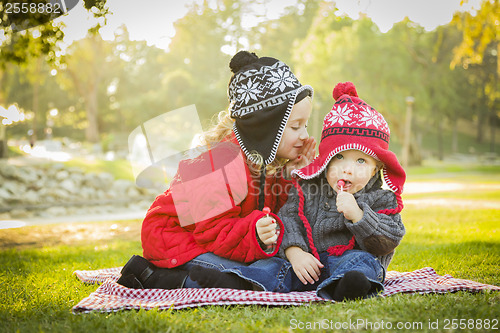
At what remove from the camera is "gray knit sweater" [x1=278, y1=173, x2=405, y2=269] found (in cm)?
246

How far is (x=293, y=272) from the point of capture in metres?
2.65

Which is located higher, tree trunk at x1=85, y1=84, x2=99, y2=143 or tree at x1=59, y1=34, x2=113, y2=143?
tree at x1=59, y1=34, x2=113, y2=143

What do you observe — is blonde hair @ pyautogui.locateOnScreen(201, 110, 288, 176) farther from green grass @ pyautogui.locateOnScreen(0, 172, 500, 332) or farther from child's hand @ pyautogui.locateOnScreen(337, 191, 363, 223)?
green grass @ pyautogui.locateOnScreen(0, 172, 500, 332)

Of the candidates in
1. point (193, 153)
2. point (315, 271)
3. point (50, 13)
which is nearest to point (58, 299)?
point (193, 153)

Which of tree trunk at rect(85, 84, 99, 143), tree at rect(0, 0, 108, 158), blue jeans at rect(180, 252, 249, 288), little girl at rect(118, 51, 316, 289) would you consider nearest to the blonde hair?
little girl at rect(118, 51, 316, 289)

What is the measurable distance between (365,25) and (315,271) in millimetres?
20531

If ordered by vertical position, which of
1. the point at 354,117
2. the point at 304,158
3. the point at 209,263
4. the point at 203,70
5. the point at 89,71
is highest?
the point at 203,70

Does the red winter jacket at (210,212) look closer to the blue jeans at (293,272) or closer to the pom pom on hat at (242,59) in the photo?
the blue jeans at (293,272)

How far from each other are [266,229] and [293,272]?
35 centimetres

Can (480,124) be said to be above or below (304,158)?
above

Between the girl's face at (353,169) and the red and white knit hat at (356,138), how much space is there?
2.2 inches

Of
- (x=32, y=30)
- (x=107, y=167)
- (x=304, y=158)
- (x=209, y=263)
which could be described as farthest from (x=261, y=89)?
(x=107, y=167)

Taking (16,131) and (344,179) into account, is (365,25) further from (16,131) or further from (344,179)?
(16,131)

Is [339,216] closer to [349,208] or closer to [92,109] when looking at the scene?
[349,208]
